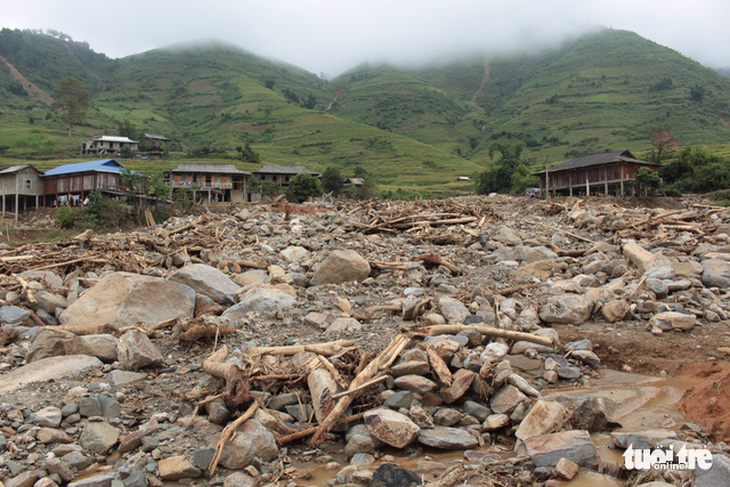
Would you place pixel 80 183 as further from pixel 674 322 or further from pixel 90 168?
pixel 674 322

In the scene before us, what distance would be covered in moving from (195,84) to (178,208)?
111 meters

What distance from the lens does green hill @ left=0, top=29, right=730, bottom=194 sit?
68.7 m

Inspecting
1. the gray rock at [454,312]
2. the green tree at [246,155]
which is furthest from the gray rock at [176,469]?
the green tree at [246,155]

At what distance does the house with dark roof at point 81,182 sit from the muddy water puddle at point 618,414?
36961 mm

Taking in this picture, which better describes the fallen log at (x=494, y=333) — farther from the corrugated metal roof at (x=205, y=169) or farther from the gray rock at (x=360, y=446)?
the corrugated metal roof at (x=205, y=169)

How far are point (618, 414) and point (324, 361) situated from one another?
3.25 m

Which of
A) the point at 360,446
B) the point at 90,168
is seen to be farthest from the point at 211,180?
the point at 360,446

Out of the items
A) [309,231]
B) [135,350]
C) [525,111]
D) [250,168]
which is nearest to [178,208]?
[309,231]

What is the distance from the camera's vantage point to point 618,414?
463cm

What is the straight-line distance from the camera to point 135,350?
5.26 meters

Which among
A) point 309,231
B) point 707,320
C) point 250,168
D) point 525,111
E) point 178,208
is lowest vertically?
point 707,320

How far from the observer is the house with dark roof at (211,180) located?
43.2 m

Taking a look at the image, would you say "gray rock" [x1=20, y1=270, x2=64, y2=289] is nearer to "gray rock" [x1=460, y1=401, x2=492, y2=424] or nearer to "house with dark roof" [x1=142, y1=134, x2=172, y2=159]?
"gray rock" [x1=460, y1=401, x2=492, y2=424]

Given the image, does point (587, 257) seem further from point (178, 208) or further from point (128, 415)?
point (178, 208)
